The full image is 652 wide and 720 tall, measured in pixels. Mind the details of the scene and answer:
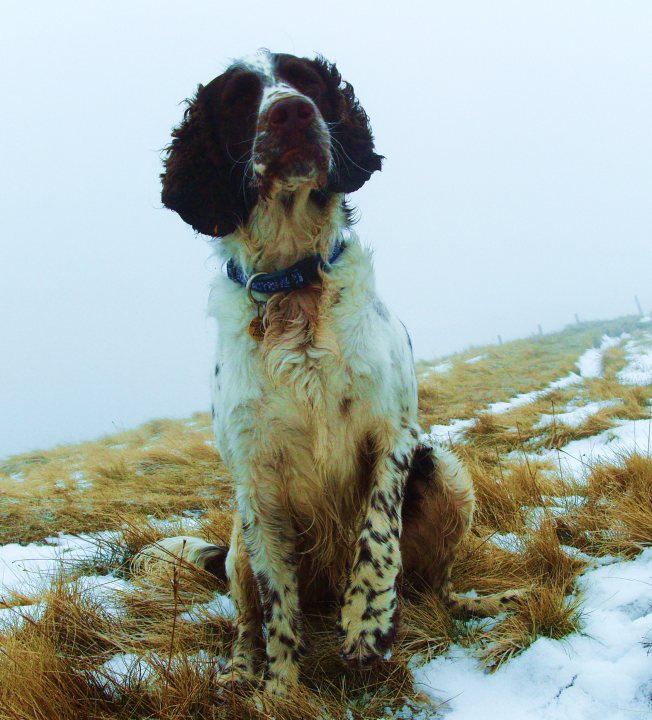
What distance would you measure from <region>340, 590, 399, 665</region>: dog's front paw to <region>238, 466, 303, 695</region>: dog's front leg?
0.20 m

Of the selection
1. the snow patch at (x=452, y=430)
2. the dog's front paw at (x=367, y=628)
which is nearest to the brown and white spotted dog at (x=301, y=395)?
the dog's front paw at (x=367, y=628)

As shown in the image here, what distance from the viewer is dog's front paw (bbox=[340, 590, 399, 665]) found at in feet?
5.50

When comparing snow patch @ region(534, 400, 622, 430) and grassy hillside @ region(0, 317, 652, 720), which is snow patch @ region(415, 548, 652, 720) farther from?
snow patch @ region(534, 400, 622, 430)

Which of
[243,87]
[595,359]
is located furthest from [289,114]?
[595,359]

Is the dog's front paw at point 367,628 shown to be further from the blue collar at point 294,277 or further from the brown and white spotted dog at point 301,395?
the blue collar at point 294,277

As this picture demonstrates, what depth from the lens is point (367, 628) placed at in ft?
5.59

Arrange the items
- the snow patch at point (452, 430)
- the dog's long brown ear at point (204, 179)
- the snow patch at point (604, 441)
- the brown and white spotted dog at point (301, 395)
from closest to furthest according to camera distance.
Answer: the brown and white spotted dog at point (301, 395)
the dog's long brown ear at point (204, 179)
the snow patch at point (604, 441)
the snow patch at point (452, 430)

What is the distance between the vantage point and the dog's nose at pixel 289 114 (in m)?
1.93

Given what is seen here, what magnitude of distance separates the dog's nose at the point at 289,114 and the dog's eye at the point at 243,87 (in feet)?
1.13

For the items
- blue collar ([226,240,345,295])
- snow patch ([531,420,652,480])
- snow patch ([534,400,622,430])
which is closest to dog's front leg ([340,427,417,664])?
blue collar ([226,240,345,295])

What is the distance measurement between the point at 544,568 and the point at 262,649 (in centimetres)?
100

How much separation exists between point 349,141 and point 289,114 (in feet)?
1.69

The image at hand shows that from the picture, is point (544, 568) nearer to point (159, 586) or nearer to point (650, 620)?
point (650, 620)

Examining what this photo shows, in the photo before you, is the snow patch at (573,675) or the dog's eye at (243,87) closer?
the snow patch at (573,675)
